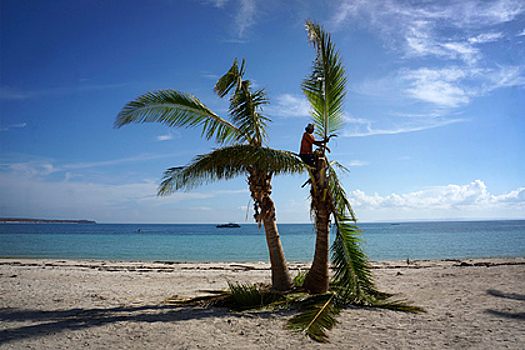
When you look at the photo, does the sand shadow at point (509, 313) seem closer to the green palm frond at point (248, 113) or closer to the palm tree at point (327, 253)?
the palm tree at point (327, 253)

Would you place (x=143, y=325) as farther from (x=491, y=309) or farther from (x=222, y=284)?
(x=491, y=309)

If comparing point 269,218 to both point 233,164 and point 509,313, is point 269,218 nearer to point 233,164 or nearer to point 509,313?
point 233,164

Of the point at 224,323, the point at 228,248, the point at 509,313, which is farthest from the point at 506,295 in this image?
the point at 228,248

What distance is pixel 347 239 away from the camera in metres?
7.45

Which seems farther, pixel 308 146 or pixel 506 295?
pixel 506 295

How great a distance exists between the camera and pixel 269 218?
25.9 feet

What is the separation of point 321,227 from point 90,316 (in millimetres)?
4919

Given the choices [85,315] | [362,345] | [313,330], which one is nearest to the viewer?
[362,345]

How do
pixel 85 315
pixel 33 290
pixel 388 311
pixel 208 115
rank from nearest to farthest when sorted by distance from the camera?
1. pixel 85 315
2. pixel 388 311
3. pixel 208 115
4. pixel 33 290

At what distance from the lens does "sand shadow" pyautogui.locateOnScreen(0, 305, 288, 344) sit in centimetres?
576

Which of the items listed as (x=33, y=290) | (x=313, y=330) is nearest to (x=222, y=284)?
(x=33, y=290)

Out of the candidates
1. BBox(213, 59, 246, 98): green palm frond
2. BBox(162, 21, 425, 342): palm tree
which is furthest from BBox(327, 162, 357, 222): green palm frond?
BBox(213, 59, 246, 98): green palm frond

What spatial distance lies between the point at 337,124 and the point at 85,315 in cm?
662

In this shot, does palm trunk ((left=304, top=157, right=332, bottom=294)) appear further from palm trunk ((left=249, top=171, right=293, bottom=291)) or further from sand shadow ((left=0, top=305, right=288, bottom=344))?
sand shadow ((left=0, top=305, right=288, bottom=344))
